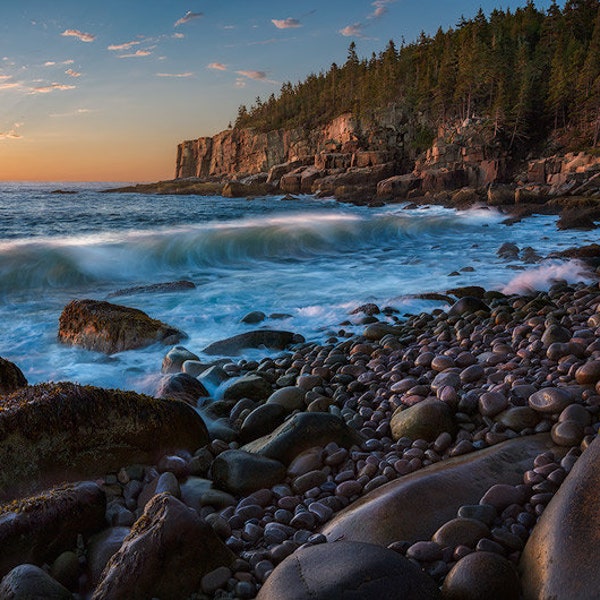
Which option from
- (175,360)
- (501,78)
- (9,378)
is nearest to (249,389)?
(175,360)

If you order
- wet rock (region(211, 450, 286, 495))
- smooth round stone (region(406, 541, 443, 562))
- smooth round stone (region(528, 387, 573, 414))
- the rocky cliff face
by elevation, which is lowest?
wet rock (region(211, 450, 286, 495))

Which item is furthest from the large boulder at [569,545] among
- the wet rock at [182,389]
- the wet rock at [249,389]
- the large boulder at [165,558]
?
the wet rock at [182,389]

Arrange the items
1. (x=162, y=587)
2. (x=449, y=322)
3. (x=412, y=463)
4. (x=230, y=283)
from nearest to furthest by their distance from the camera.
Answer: (x=162, y=587) < (x=412, y=463) < (x=449, y=322) < (x=230, y=283)

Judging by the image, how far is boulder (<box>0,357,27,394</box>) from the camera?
462cm

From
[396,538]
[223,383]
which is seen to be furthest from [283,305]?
[396,538]

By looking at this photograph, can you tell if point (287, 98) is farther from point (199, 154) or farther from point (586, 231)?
point (586, 231)

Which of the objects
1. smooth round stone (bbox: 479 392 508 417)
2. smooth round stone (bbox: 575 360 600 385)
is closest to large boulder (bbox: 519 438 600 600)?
smooth round stone (bbox: 479 392 508 417)

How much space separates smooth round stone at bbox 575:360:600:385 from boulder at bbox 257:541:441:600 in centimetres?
237

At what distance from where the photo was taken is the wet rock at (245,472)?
336 cm

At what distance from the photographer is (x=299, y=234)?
19703 millimetres

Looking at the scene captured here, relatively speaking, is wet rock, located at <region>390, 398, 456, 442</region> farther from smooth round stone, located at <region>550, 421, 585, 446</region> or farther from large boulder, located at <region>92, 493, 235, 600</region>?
large boulder, located at <region>92, 493, 235, 600</region>

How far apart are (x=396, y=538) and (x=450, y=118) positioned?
60054 millimetres

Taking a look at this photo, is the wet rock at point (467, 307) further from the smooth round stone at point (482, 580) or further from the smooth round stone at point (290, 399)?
the smooth round stone at point (482, 580)

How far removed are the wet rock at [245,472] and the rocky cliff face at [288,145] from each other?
173 ft
